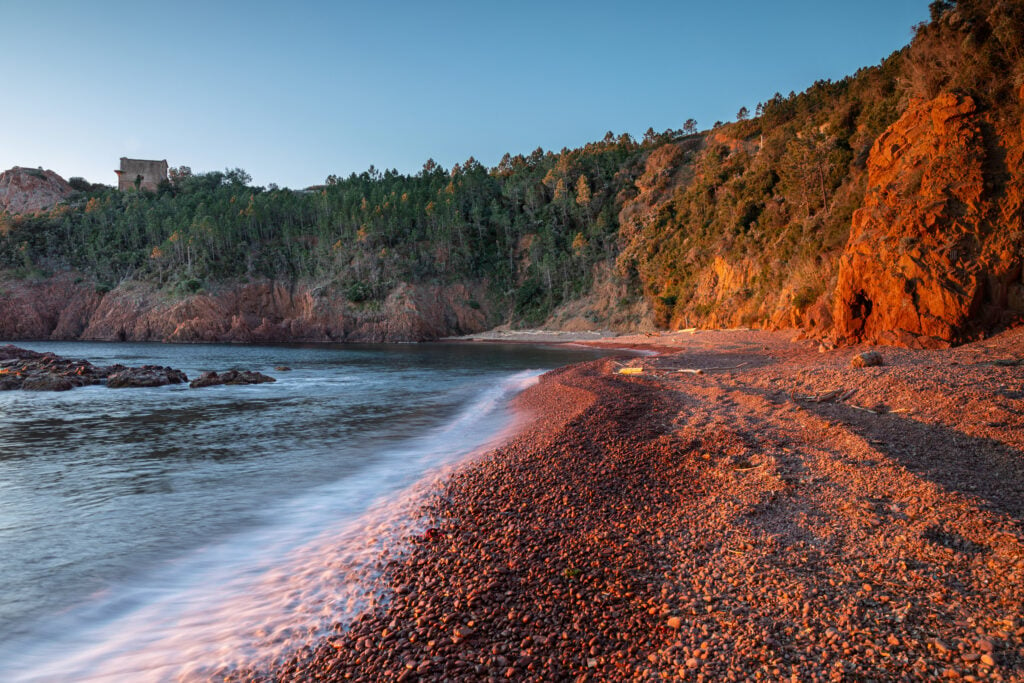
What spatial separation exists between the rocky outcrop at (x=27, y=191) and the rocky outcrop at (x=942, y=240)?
6271 inches

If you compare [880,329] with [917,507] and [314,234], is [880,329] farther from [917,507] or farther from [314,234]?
[314,234]

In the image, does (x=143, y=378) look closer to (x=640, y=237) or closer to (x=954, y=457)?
(x=954, y=457)

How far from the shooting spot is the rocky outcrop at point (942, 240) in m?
15.6

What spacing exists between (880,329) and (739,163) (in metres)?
41.3

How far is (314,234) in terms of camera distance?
8700 cm

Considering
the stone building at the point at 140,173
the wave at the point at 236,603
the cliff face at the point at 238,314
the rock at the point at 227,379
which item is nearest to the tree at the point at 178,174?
the stone building at the point at 140,173

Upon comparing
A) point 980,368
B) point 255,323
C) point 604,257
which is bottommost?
point 980,368

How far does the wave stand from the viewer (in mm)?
4332

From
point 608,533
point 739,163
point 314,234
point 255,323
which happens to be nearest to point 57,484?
point 608,533

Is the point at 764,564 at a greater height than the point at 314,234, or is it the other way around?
the point at 314,234

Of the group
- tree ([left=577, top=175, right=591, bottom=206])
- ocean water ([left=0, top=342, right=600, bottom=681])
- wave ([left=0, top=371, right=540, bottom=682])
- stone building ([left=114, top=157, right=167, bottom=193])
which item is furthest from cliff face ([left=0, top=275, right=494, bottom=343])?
wave ([left=0, top=371, right=540, bottom=682])

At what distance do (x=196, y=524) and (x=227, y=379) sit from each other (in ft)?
66.0

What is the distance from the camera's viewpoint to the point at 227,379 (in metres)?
→ 24.8

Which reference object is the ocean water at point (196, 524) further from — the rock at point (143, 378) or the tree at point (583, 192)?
the tree at point (583, 192)
